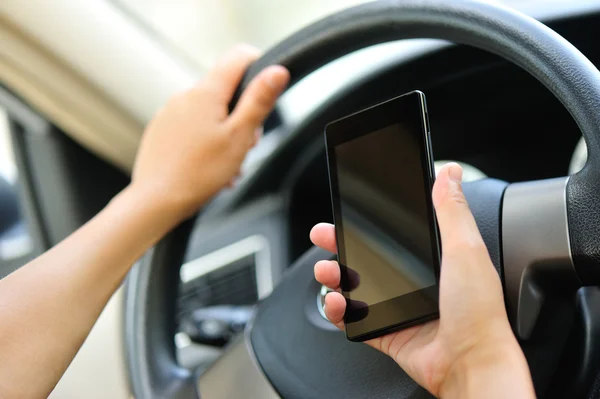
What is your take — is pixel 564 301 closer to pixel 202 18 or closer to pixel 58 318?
pixel 58 318

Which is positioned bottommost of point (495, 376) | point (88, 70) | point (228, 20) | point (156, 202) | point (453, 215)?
point (495, 376)

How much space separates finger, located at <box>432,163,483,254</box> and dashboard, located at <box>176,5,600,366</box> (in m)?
0.36

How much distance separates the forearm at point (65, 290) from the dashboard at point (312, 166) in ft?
0.64

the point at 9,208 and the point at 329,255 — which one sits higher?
the point at 9,208

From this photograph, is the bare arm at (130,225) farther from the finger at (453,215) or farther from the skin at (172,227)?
the finger at (453,215)

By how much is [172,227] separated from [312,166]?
28 cm

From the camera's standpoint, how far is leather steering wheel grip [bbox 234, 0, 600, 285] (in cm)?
46

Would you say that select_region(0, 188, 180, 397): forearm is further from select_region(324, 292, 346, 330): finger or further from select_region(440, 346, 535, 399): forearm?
select_region(440, 346, 535, 399): forearm

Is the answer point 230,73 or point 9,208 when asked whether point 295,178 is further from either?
point 9,208

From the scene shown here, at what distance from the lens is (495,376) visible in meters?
0.44

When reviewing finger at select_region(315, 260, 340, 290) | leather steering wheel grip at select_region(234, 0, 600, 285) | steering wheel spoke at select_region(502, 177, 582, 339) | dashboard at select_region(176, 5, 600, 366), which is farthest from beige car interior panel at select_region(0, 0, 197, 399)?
steering wheel spoke at select_region(502, 177, 582, 339)

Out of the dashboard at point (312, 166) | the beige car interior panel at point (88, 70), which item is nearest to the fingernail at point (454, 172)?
the dashboard at point (312, 166)

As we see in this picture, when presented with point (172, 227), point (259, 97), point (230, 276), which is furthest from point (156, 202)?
point (230, 276)

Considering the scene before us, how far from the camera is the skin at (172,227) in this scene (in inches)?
18.3
